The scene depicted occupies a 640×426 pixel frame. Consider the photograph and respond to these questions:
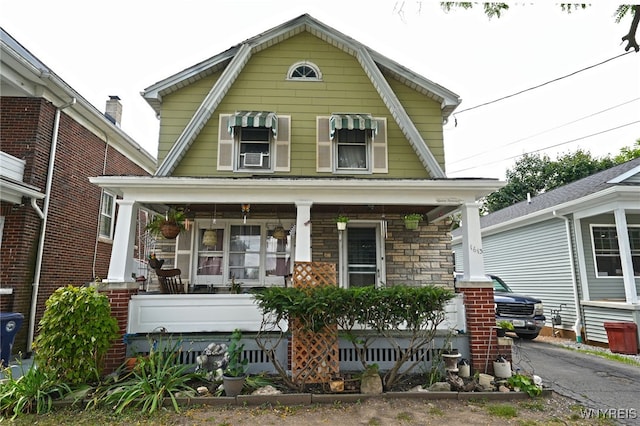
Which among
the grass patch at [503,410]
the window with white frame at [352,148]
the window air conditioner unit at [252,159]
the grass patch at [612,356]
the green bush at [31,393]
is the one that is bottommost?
the grass patch at [612,356]

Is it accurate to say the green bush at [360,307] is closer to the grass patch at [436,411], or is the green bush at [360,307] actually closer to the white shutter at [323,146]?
the grass patch at [436,411]

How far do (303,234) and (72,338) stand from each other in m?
3.65

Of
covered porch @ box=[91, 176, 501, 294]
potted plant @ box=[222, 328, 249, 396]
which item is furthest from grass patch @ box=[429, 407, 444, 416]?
covered porch @ box=[91, 176, 501, 294]

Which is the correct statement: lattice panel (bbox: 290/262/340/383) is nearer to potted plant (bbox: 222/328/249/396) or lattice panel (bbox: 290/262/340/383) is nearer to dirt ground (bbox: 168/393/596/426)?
dirt ground (bbox: 168/393/596/426)

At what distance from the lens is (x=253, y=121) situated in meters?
8.21

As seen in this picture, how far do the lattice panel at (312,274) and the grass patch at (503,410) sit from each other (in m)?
2.73

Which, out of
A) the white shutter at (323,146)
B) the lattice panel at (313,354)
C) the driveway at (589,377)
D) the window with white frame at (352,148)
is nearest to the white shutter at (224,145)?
the white shutter at (323,146)

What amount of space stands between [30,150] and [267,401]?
738 cm

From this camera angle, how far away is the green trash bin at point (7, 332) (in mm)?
6312

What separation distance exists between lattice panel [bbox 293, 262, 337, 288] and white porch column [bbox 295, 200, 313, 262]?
31cm

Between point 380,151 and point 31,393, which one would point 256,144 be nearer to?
point 380,151

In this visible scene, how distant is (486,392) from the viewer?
5316 millimetres

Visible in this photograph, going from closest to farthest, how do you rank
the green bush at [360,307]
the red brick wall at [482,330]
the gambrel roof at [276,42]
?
the green bush at [360,307] < the red brick wall at [482,330] < the gambrel roof at [276,42]

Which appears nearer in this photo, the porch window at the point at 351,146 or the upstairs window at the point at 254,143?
the upstairs window at the point at 254,143
